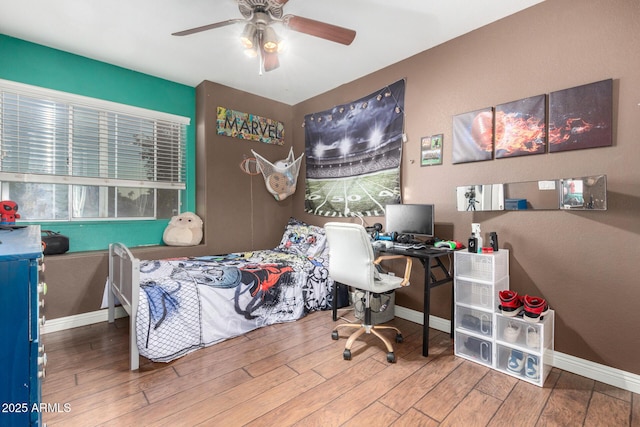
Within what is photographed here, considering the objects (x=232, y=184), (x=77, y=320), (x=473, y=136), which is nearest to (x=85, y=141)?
(x=232, y=184)

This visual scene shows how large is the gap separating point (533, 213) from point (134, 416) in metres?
2.96

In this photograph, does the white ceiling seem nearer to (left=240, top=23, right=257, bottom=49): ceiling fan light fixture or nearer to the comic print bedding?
(left=240, top=23, right=257, bottom=49): ceiling fan light fixture

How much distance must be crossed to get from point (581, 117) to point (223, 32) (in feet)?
9.47

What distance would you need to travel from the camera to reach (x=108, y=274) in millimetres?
2996

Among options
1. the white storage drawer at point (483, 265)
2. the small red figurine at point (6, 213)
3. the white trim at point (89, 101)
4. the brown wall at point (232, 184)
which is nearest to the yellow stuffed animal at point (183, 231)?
the brown wall at point (232, 184)

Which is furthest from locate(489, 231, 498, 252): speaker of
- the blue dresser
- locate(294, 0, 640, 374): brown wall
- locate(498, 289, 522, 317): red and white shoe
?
the blue dresser

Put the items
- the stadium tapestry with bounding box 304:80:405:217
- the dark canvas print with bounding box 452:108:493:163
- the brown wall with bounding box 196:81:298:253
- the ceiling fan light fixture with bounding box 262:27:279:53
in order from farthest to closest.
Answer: the brown wall with bounding box 196:81:298:253 < the stadium tapestry with bounding box 304:80:405:217 < the dark canvas print with bounding box 452:108:493:163 < the ceiling fan light fixture with bounding box 262:27:279:53

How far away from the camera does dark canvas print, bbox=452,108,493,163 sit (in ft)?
8.12

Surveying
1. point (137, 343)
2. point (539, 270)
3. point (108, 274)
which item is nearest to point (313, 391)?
point (137, 343)

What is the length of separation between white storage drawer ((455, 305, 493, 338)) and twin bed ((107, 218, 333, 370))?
140 centimetres

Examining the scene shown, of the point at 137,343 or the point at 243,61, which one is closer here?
→ the point at 137,343

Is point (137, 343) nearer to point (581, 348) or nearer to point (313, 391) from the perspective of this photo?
point (313, 391)

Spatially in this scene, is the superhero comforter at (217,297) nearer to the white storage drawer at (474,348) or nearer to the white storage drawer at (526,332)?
the white storage drawer at (474,348)

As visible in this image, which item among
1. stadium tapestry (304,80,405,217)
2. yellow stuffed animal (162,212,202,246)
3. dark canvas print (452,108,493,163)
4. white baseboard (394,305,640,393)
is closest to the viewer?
white baseboard (394,305,640,393)
